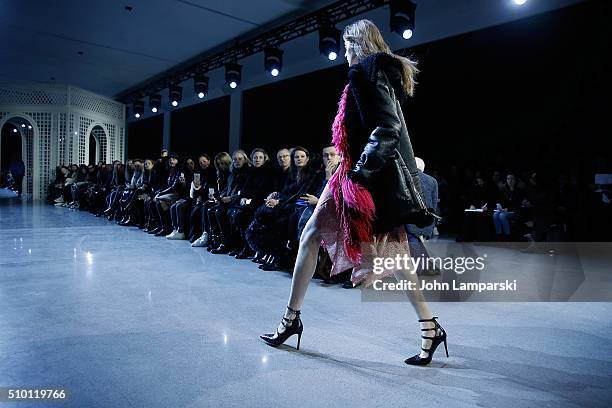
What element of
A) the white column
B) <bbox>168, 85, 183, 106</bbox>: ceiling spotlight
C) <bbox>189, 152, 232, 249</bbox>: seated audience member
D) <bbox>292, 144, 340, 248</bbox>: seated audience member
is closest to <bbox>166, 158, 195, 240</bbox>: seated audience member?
<bbox>189, 152, 232, 249</bbox>: seated audience member

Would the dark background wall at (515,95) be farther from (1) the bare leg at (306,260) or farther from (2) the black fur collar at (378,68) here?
(1) the bare leg at (306,260)

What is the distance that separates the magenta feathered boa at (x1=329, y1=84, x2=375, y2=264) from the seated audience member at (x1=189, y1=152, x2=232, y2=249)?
3.11 meters

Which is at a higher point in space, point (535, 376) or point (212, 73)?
point (212, 73)

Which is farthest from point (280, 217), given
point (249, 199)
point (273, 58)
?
point (273, 58)

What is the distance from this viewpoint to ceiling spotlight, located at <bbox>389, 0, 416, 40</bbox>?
5348mm

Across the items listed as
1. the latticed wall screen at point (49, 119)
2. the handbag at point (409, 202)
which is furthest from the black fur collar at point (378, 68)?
the latticed wall screen at point (49, 119)

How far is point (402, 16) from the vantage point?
5.41 metres

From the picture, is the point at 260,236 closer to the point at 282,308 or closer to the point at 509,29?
the point at 282,308

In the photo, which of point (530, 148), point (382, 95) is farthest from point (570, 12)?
point (382, 95)

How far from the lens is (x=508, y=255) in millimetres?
4848

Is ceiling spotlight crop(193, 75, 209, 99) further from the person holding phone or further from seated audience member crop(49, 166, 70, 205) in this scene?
seated audience member crop(49, 166, 70, 205)

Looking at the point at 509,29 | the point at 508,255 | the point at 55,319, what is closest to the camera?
the point at 55,319

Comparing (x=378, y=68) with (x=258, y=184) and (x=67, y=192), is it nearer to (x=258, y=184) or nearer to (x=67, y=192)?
(x=258, y=184)

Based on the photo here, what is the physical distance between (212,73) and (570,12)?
738 cm
